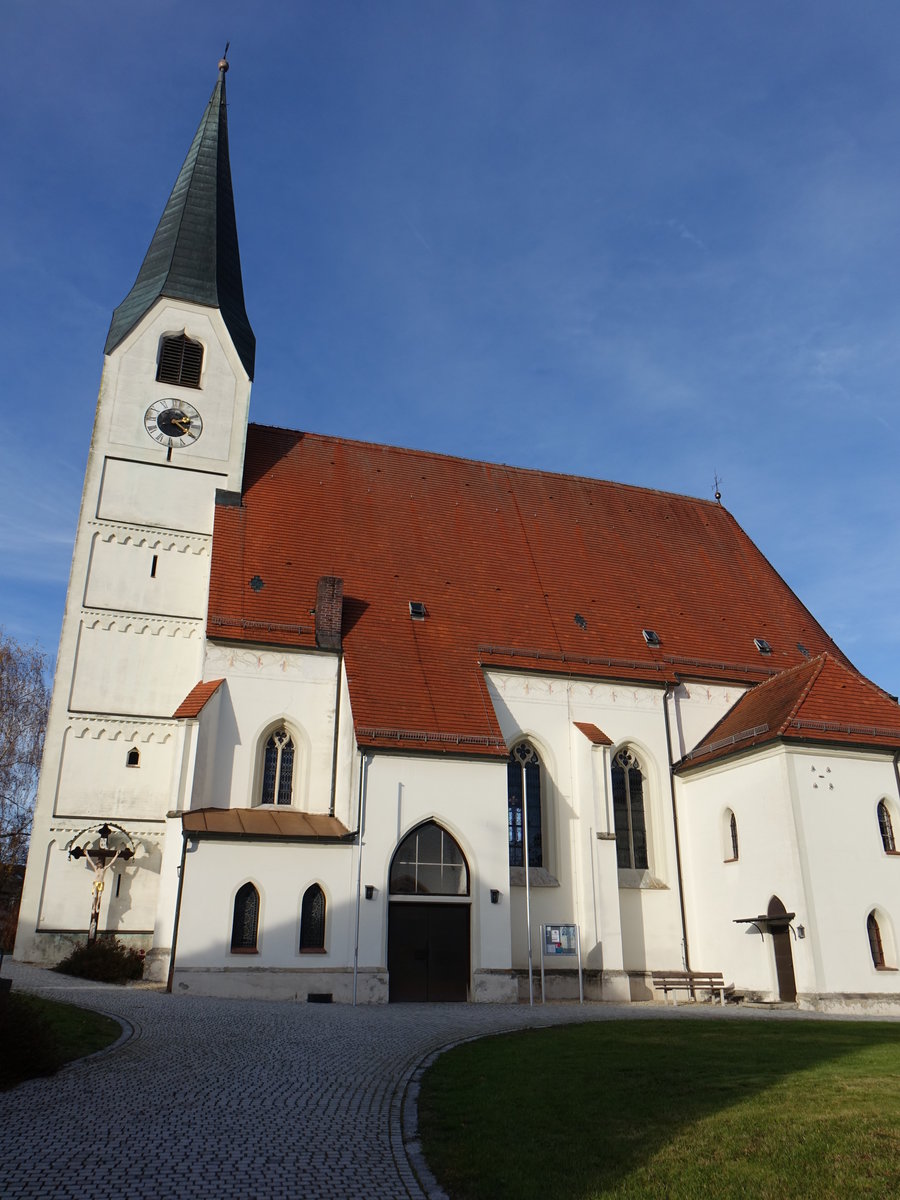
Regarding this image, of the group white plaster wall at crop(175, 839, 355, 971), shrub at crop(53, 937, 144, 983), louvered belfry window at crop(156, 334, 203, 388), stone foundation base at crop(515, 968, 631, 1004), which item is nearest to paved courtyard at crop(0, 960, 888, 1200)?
white plaster wall at crop(175, 839, 355, 971)

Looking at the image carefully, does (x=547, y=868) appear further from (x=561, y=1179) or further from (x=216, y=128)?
(x=216, y=128)

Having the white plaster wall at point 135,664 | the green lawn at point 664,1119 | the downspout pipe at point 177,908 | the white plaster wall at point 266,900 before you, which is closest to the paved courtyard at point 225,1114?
the green lawn at point 664,1119

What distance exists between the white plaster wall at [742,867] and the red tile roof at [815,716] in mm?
465

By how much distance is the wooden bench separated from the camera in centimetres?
1994

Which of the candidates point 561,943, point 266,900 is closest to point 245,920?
point 266,900

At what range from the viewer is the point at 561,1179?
19.4 ft

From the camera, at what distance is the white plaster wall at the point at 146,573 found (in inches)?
881

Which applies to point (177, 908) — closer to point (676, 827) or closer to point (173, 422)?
point (676, 827)

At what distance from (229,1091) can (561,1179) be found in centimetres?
376

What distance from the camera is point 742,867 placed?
67.5 ft

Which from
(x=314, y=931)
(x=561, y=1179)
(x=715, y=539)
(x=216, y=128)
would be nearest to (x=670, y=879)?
(x=314, y=931)

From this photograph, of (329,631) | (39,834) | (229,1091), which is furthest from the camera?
(329,631)

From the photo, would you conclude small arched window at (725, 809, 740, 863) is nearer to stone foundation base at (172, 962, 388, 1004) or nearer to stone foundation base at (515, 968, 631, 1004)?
stone foundation base at (515, 968, 631, 1004)

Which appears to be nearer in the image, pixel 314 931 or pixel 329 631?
pixel 314 931
